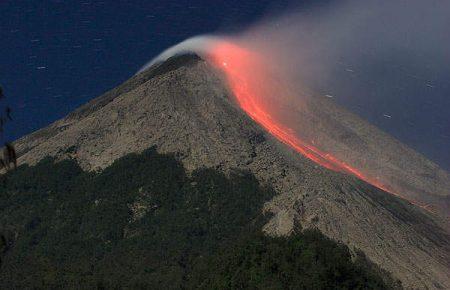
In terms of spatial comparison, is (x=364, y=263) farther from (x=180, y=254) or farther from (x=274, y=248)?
(x=180, y=254)

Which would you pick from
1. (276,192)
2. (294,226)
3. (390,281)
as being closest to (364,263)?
(390,281)

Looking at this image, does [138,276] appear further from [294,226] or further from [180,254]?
[294,226]

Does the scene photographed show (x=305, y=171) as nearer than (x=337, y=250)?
No

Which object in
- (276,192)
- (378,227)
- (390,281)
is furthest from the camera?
(276,192)

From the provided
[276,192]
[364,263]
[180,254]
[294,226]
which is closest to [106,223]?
[180,254]

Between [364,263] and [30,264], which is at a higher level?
[364,263]

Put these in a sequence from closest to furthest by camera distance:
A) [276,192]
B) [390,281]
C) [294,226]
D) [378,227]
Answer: [390,281] < [294,226] < [378,227] < [276,192]
